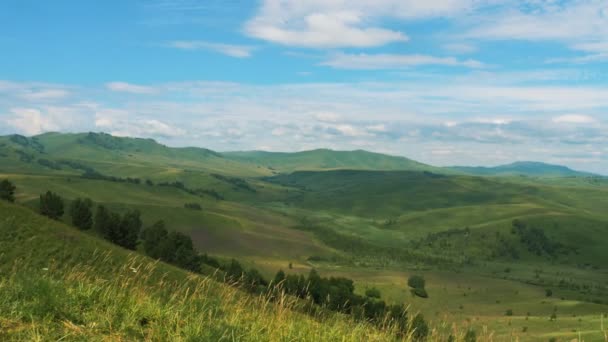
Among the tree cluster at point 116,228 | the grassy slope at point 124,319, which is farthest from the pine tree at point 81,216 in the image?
the grassy slope at point 124,319

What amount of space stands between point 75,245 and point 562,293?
121 metres

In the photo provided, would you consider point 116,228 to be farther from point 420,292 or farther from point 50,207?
point 420,292

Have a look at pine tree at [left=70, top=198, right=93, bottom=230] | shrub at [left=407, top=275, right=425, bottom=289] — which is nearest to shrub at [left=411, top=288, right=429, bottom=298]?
shrub at [left=407, top=275, right=425, bottom=289]

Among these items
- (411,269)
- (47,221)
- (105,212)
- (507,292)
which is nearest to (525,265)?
(411,269)

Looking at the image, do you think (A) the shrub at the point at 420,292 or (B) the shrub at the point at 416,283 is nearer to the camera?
(A) the shrub at the point at 420,292

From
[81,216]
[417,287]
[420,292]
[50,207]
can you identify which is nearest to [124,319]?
[50,207]

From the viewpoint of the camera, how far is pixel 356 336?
30.2ft

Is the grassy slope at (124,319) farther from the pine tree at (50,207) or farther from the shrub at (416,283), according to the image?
the shrub at (416,283)

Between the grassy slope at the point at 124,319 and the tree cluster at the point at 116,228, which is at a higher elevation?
the grassy slope at the point at 124,319

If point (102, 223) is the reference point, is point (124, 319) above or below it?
above

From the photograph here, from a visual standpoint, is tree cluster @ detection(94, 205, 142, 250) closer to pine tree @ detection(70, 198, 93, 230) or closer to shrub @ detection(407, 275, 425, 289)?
pine tree @ detection(70, 198, 93, 230)

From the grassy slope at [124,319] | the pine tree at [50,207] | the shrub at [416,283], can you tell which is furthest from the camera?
the shrub at [416,283]

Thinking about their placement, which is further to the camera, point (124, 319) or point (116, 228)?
point (116, 228)

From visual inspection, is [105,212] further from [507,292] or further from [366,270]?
[507,292]
